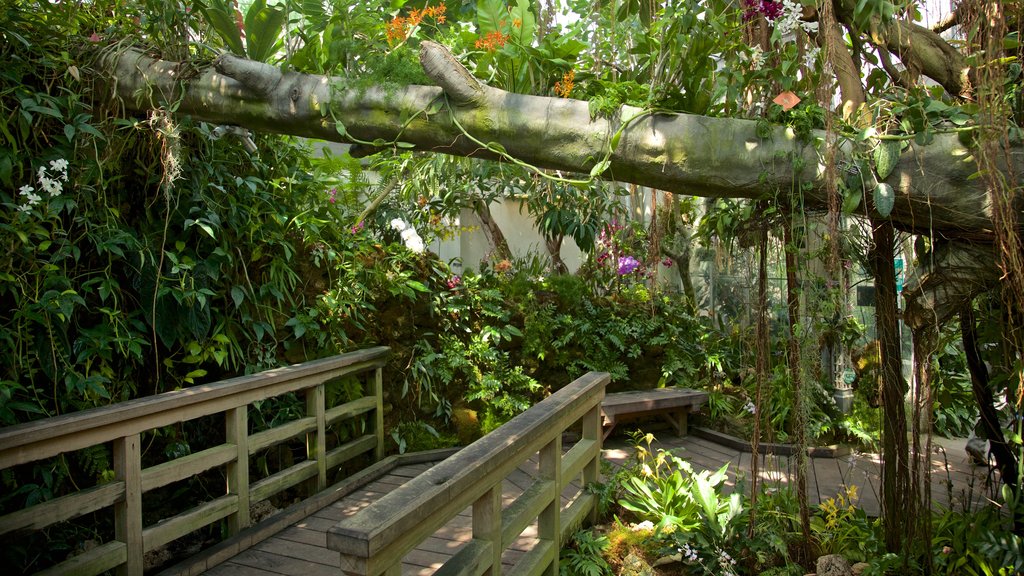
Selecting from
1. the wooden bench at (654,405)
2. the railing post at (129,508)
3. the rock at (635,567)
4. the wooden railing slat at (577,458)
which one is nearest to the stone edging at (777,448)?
the wooden bench at (654,405)

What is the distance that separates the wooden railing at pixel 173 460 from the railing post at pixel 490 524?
1382mm

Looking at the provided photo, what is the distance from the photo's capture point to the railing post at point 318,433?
4.02m

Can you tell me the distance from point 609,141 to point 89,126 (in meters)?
2.34

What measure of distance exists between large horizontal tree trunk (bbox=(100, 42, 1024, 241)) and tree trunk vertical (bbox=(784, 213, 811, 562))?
1.49 feet

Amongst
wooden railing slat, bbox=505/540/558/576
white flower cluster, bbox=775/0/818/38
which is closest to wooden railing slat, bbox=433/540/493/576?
wooden railing slat, bbox=505/540/558/576

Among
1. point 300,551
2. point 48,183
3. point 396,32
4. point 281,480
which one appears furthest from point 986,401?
point 48,183

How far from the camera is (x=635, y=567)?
343 centimetres

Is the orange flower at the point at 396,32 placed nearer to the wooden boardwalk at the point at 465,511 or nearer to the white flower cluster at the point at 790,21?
the white flower cluster at the point at 790,21

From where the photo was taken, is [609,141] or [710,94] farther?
[710,94]

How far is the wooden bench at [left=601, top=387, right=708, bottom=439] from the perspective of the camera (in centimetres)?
541

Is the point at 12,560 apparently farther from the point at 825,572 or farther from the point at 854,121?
the point at 854,121

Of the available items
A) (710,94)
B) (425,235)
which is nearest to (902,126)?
(710,94)

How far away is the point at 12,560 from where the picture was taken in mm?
2805

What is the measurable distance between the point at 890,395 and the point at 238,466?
2982 mm
